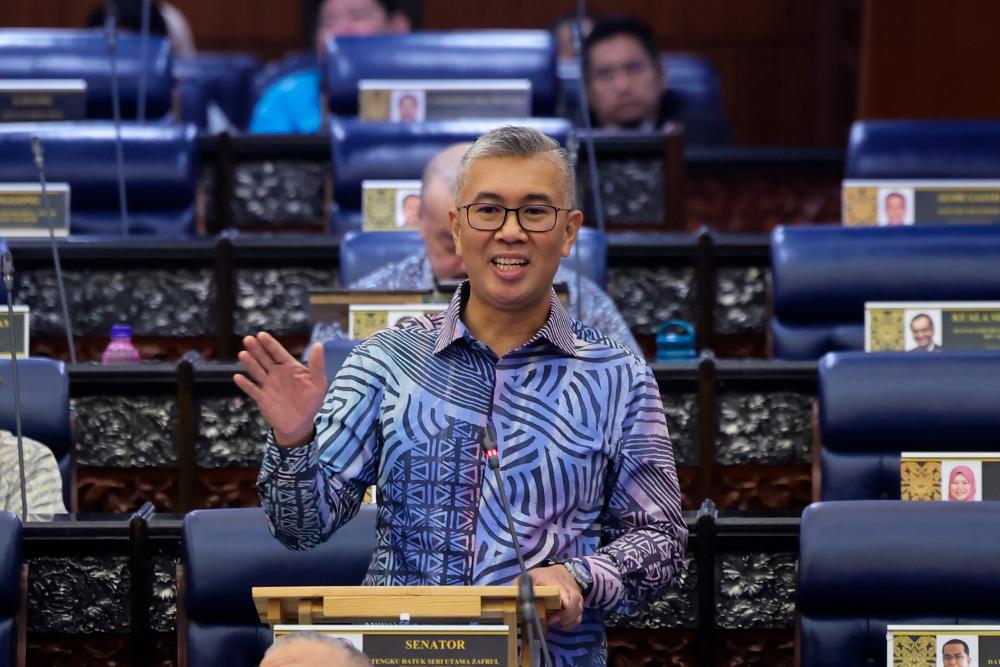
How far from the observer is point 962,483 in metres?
2.20

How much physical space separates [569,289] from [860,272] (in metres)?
0.58

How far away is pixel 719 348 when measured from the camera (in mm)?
3406

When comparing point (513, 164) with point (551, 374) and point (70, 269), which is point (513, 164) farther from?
point (70, 269)

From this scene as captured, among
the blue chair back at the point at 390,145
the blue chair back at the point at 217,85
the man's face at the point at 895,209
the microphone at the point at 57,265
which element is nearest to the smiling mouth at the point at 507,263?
the microphone at the point at 57,265

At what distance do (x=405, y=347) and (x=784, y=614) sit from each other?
1.02 metres

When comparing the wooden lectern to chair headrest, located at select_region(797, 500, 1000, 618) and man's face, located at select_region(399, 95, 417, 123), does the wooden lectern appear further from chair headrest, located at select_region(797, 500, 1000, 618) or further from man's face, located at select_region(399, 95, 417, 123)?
man's face, located at select_region(399, 95, 417, 123)

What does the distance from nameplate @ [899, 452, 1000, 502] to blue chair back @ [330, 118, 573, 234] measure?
5.02ft

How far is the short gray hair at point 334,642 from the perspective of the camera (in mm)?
1389

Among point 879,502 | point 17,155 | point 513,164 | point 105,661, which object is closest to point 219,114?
point 17,155

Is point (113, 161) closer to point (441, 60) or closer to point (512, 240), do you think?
point (441, 60)

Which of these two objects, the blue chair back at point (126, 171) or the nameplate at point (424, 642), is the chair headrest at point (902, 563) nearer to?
the nameplate at point (424, 642)

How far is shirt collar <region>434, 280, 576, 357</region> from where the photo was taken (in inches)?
58.9

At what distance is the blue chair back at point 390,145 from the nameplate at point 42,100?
633 millimetres

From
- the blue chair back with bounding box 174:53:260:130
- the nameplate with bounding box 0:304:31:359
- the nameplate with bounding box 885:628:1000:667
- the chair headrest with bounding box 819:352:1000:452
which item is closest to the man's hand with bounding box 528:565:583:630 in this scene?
the nameplate with bounding box 885:628:1000:667
